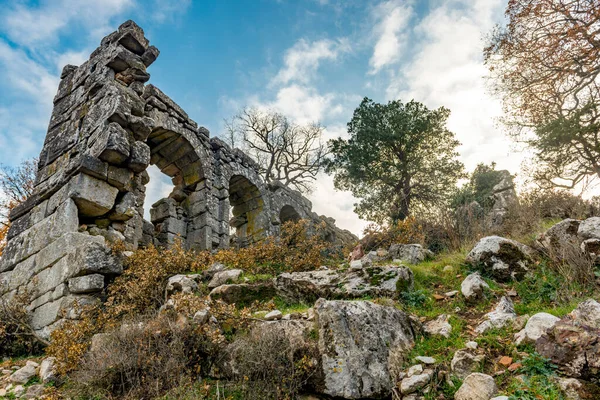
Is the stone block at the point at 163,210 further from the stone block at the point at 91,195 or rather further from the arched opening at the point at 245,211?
the stone block at the point at 91,195

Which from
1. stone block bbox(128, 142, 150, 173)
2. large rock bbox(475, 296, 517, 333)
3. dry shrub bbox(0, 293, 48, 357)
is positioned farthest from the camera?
stone block bbox(128, 142, 150, 173)

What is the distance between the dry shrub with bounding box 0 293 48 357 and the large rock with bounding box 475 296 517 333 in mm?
4766

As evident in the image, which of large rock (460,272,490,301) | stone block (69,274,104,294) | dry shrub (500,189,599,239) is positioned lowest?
large rock (460,272,490,301)

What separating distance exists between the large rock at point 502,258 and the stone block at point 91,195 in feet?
17.5

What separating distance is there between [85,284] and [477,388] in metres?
4.35

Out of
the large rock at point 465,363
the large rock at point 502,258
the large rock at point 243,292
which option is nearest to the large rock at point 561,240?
the large rock at point 502,258

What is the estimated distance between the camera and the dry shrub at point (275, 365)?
8.73 ft

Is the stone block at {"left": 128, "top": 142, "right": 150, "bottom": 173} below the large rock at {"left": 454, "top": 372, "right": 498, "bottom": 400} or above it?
above

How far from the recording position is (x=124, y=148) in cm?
558

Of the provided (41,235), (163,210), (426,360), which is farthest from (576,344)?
(163,210)

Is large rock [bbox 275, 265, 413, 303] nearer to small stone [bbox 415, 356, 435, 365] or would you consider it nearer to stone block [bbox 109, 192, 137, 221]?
small stone [bbox 415, 356, 435, 365]

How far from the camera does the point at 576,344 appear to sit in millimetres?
2377

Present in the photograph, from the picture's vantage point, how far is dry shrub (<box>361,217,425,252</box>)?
696 cm

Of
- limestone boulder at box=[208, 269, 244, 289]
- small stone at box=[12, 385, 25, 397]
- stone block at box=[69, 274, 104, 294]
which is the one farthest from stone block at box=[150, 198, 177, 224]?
small stone at box=[12, 385, 25, 397]
